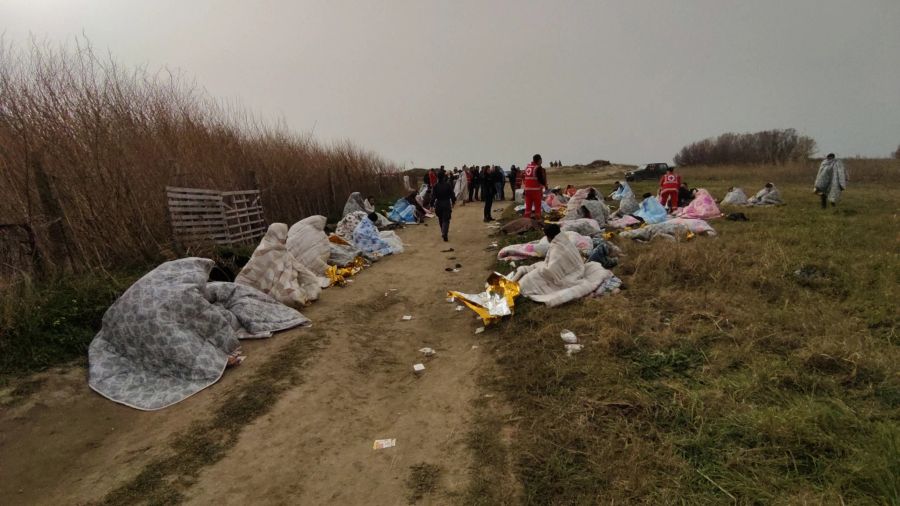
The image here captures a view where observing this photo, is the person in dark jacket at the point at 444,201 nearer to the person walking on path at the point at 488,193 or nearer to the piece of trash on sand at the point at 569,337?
the person walking on path at the point at 488,193

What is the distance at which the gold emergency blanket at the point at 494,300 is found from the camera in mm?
5191

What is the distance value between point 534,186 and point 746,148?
166 ft

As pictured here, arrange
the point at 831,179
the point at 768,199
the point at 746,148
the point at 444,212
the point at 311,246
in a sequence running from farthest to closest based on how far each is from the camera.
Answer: the point at 746,148 < the point at 768,199 < the point at 831,179 < the point at 444,212 < the point at 311,246

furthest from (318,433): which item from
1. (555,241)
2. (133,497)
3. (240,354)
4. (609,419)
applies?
(555,241)

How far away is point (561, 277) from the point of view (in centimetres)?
562

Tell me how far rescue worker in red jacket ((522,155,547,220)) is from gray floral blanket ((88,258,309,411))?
24.2 feet

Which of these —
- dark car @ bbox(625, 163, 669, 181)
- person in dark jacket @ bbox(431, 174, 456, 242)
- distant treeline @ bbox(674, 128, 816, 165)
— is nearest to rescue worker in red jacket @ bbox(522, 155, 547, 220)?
person in dark jacket @ bbox(431, 174, 456, 242)

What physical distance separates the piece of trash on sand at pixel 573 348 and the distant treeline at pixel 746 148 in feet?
145

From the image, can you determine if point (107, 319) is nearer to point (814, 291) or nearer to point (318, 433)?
point (318, 433)

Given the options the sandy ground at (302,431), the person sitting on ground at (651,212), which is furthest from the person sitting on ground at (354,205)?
the sandy ground at (302,431)

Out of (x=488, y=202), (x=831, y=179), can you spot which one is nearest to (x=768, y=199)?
(x=831, y=179)

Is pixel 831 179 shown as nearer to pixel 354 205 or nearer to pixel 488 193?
pixel 488 193

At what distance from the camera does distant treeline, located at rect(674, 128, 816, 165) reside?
4156 centimetres

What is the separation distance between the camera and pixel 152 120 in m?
8.45
